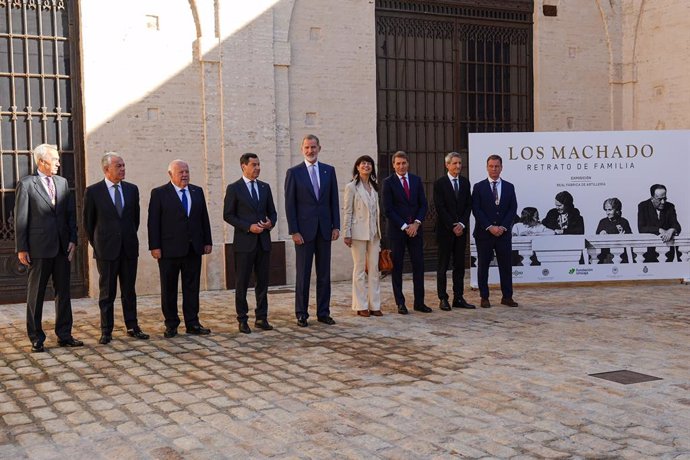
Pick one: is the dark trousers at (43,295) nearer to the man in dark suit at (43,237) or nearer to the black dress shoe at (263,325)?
the man in dark suit at (43,237)

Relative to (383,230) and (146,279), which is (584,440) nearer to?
(146,279)

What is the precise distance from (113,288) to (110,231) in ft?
1.85

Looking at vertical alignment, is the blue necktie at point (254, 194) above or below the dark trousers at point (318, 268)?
above

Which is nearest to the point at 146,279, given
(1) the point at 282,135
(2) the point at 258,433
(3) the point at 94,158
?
(3) the point at 94,158

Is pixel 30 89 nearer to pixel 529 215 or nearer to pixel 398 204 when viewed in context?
pixel 398 204

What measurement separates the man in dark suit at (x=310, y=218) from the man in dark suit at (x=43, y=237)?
2.21m

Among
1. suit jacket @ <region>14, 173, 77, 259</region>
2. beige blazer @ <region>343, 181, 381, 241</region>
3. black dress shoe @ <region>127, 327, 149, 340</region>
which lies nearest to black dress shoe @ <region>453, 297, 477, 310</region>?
beige blazer @ <region>343, 181, 381, 241</region>

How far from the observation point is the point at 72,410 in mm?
5383

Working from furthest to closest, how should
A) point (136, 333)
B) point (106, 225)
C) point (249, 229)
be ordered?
point (249, 229) < point (136, 333) < point (106, 225)

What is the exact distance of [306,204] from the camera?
8625 mm

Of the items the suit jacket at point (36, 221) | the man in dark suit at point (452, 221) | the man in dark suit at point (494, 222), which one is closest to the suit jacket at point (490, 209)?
the man in dark suit at point (494, 222)

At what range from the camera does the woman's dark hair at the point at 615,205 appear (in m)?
11.3

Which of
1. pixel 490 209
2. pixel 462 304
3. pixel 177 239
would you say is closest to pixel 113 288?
pixel 177 239

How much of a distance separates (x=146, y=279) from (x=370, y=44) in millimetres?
5035
